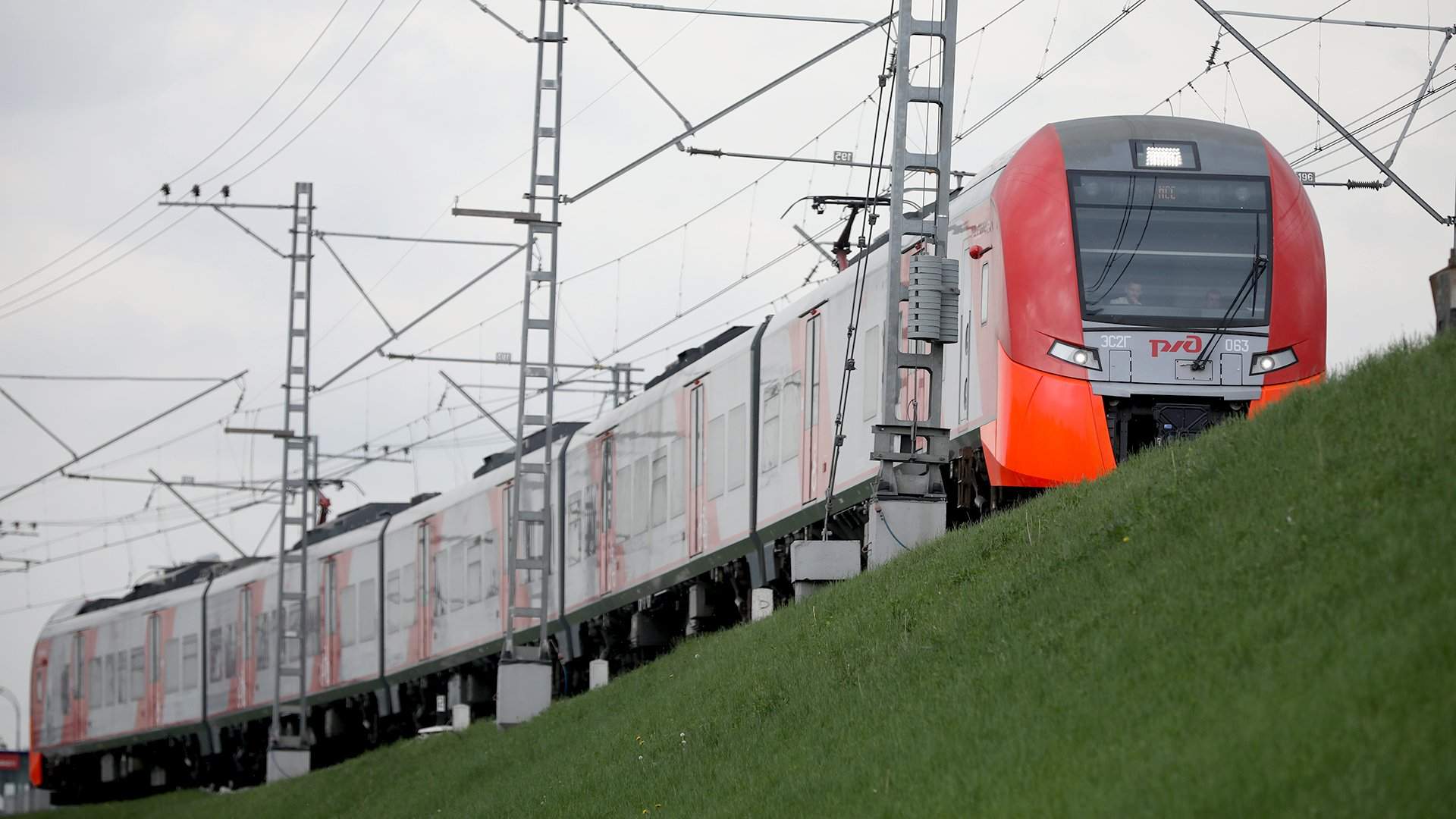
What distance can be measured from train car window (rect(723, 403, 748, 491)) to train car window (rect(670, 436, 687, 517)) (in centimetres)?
150

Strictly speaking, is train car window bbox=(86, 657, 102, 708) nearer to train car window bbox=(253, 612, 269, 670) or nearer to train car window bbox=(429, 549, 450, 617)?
train car window bbox=(253, 612, 269, 670)

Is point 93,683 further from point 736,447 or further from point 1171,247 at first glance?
point 1171,247

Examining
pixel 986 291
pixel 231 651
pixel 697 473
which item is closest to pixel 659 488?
pixel 697 473

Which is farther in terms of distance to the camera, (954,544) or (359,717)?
(359,717)

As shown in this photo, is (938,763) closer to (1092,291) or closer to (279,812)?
(1092,291)

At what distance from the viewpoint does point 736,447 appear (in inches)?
973

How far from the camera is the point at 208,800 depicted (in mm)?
32406

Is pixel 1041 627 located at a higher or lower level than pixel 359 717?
higher

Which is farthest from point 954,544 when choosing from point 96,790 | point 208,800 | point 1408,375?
point 96,790

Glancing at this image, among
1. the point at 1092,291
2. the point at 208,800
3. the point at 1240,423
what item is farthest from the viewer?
the point at 208,800

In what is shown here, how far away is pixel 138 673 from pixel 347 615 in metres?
11.8

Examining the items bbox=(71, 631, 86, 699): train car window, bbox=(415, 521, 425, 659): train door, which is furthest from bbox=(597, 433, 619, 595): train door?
bbox=(71, 631, 86, 699): train car window

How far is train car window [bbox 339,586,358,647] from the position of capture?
3966 centimetres

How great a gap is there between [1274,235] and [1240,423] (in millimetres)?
4908
